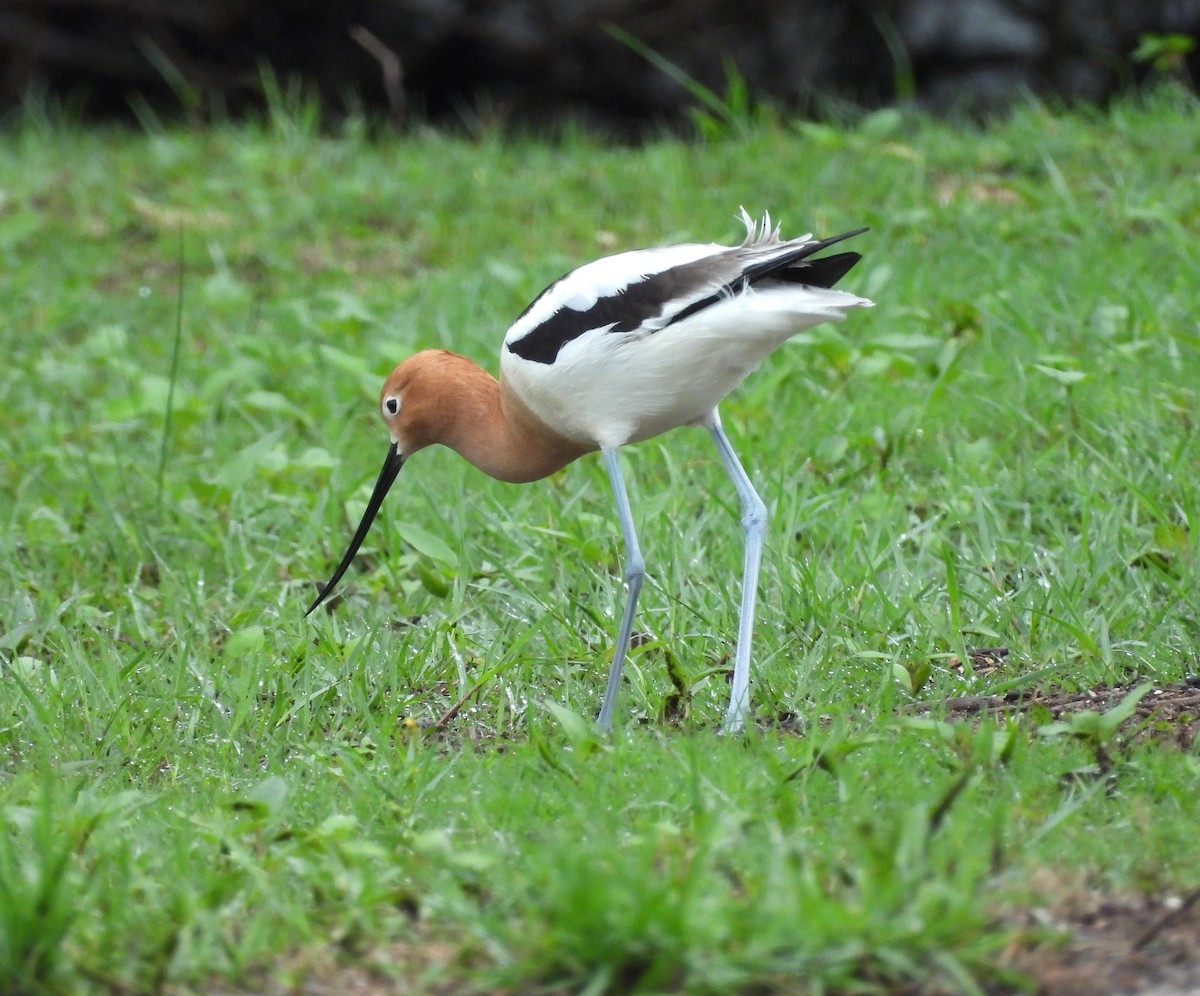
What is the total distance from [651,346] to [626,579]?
0.57 metres

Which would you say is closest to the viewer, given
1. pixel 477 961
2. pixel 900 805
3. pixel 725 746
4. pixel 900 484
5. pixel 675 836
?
pixel 477 961

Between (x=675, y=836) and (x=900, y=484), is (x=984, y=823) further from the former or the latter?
(x=900, y=484)

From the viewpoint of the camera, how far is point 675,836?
2.69 metres

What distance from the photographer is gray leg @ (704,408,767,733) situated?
3447 millimetres

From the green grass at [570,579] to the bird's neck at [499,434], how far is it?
427 millimetres

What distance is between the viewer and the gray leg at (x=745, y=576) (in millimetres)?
3447

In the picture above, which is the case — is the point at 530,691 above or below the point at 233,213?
below

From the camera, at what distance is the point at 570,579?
4324 millimetres

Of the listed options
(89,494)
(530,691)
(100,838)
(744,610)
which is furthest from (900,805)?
(89,494)

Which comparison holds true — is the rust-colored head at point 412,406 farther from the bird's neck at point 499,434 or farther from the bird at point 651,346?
the bird at point 651,346

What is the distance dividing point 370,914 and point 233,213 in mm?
5662

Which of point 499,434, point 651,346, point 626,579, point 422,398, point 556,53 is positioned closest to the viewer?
point 651,346

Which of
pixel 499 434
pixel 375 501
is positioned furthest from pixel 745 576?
pixel 375 501

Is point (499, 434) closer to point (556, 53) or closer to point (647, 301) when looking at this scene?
point (647, 301)
